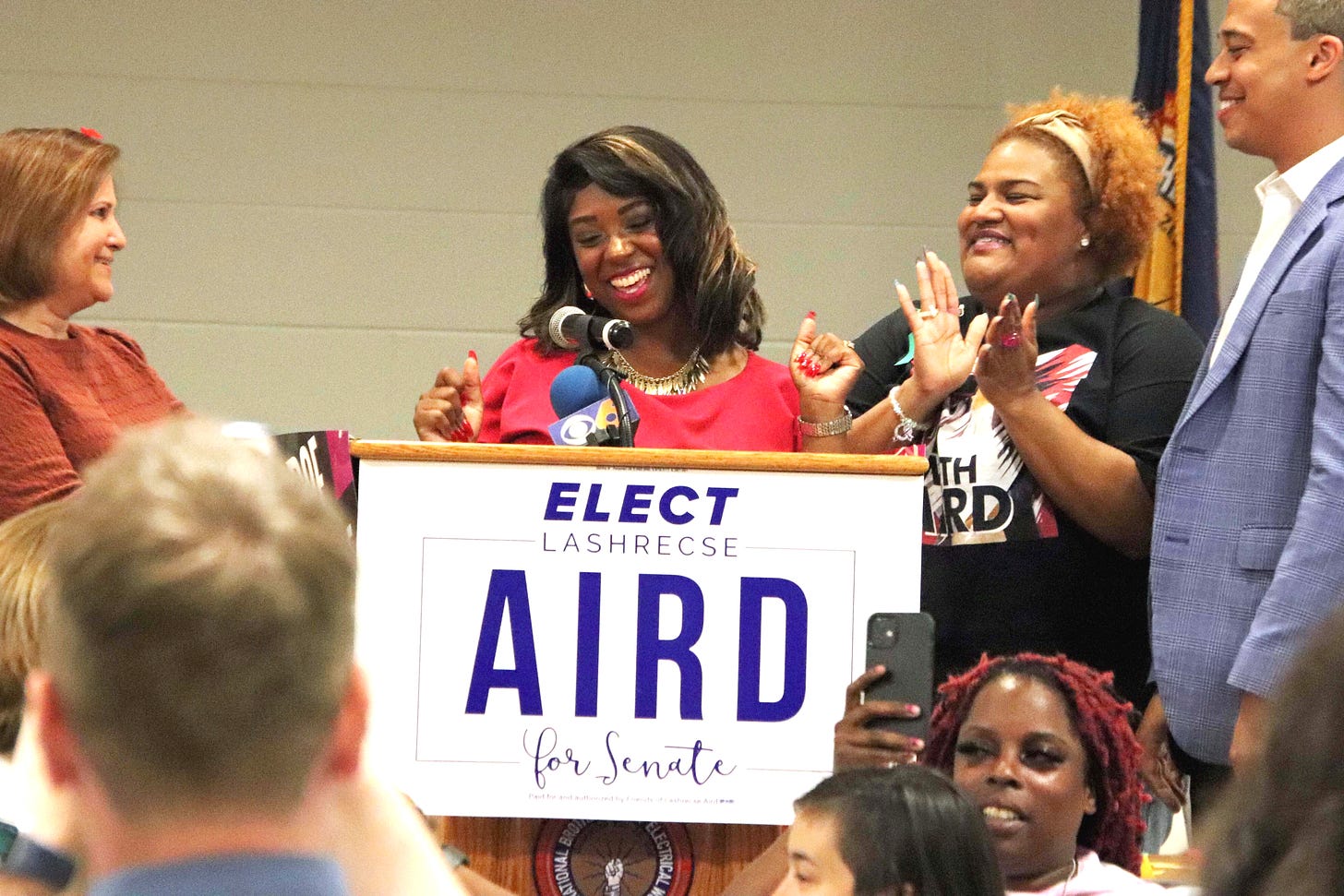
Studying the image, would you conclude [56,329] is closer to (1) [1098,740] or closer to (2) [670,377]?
(2) [670,377]

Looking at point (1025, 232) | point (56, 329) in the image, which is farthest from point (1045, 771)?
point (56, 329)

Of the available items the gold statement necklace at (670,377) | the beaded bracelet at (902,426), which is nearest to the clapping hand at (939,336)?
the beaded bracelet at (902,426)

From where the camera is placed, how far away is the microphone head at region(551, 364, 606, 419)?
2561mm

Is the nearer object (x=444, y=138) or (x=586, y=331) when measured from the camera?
(x=586, y=331)

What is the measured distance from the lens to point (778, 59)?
538cm

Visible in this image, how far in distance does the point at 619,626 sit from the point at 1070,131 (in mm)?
1201

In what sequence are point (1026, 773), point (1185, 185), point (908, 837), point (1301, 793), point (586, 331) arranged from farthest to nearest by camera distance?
point (1185, 185)
point (586, 331)
point (1026, 773)
point (908, 837)
point (1301, 793)

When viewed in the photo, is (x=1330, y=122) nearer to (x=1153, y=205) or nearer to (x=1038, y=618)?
(x=1153, y=205)

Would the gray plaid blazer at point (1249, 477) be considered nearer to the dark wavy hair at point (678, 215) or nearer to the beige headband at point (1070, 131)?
the beige headband at point (1070, 131)

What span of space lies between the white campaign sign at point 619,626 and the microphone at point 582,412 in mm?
138

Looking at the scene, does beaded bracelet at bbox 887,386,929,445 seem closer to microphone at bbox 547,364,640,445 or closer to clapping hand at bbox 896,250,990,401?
clapping hand at bbox 896,250,990,401

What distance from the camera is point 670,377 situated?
2918 millimetres

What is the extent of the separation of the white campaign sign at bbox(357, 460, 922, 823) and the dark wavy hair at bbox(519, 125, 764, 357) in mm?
607

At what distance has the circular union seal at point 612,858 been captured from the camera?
94.2 inches
